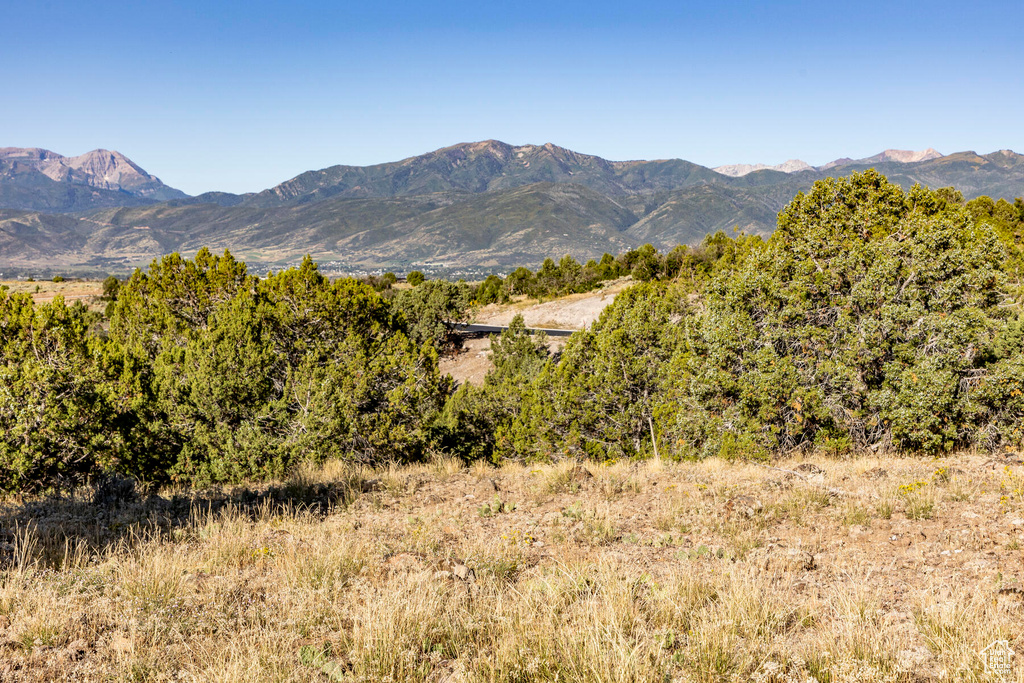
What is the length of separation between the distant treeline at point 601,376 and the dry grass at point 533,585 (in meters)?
4.16

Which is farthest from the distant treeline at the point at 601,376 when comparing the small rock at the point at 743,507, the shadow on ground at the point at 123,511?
the small rock at the point at 743,507

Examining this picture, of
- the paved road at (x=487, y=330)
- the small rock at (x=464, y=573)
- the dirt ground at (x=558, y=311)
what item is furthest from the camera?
the dirt ground at (x=558, y=311)

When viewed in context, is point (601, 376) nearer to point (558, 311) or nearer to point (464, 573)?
point (464, 573)

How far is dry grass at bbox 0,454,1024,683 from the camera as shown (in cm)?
369

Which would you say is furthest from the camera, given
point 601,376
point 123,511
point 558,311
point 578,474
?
point 558,311

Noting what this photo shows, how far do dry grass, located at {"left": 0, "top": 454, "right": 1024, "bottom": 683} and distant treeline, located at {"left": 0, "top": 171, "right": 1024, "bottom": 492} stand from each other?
13.6 ft

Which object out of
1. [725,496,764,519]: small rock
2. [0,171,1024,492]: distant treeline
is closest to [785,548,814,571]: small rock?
[725,496,764,519]: small rock

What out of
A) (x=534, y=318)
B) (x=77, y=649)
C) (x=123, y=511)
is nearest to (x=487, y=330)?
(x=534, y=318)

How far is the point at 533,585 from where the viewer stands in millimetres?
4785

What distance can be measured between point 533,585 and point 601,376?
12961 millimetres

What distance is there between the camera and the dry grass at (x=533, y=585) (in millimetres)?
3686

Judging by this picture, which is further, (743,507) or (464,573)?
(743,507)

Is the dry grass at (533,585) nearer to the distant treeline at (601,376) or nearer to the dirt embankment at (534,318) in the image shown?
the distant treeline at (601,376)

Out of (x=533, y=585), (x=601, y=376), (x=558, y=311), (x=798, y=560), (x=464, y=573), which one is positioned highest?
(x=533, y=585)
